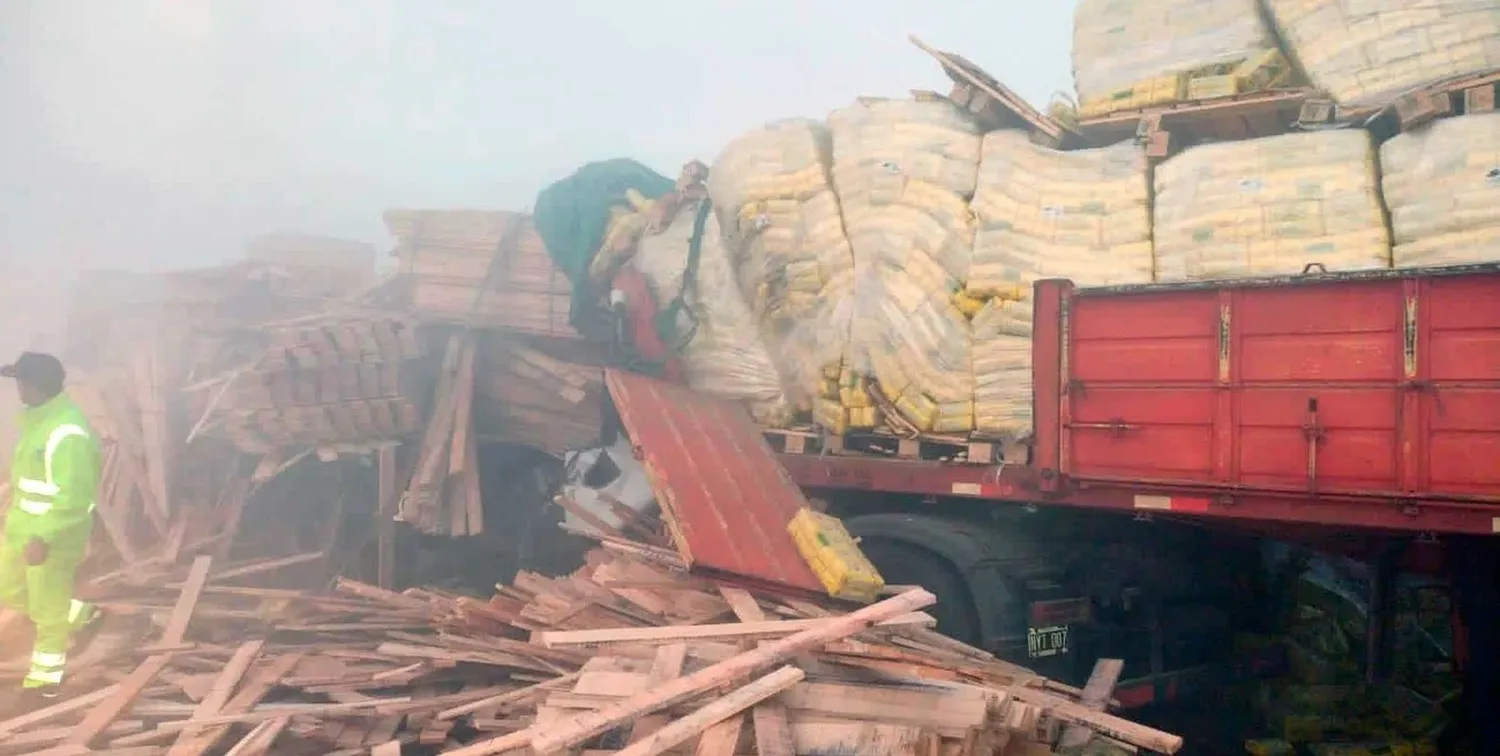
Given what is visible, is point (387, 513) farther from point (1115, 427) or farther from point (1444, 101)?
point (1444, 101)

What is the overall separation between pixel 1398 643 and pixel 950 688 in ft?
9.25

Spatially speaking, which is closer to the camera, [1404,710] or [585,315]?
[1404,710]

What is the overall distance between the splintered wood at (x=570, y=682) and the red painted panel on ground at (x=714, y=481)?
0.23m

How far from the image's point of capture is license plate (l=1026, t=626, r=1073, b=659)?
6418 millimetres

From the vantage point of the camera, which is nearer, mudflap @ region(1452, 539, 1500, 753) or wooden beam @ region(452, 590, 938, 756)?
wooden beam @ region(452, 590, 938, 756)

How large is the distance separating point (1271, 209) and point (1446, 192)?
773 mm

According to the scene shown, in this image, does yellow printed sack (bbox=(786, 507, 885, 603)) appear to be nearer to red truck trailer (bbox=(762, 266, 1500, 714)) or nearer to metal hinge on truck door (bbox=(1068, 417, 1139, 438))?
red truck trailer (bbox=(762, 266, 1500, 714))

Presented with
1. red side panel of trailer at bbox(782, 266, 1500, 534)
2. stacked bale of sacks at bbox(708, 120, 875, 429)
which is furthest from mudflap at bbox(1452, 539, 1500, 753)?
stacked bale of sacks at bbox(708, 120, 875, 429)

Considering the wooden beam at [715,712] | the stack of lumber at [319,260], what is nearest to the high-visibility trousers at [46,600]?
the wooden beam at [715,712]

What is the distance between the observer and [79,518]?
6316 mm

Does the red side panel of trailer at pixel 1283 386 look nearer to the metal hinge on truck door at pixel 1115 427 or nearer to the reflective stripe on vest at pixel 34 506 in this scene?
the metal hinge on truck door at pixel 1115 427

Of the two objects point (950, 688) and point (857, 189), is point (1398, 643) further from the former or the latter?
point (857, 189)

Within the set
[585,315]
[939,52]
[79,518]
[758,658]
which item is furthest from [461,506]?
[939,52]

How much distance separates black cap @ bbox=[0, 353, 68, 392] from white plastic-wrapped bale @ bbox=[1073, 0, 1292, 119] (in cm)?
647
